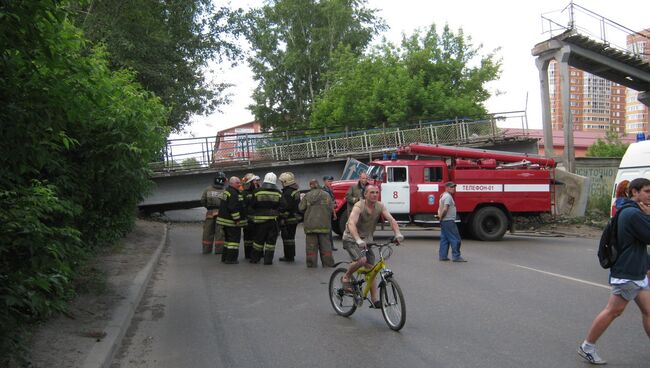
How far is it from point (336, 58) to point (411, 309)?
36.8 meters

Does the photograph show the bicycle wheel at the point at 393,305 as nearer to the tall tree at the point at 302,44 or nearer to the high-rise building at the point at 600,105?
the tall tree at the point at 302,44

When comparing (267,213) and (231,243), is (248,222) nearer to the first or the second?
(231,243)

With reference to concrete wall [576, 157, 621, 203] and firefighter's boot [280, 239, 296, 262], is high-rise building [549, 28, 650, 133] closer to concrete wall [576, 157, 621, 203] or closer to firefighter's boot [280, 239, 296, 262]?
concrete wall [576, 157, 621, 203]

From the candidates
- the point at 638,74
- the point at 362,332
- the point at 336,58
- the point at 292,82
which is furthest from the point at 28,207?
the point at 292,82

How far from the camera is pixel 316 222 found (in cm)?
1123

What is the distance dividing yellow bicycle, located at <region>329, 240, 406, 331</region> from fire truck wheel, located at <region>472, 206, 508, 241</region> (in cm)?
1049

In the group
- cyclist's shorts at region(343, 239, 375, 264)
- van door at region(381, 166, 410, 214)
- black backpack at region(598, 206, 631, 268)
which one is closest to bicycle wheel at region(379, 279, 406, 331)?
cyclist's shorts at region(343, 239, 375, 264)

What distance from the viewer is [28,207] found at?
455 cm

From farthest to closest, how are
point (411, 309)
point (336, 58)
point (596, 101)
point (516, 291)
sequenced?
point (596, 101) → point (336, 58) → point (516, 291) → point (411, 309)

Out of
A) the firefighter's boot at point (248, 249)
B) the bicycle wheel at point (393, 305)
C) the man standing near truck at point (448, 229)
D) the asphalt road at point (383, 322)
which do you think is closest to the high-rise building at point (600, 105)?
the man standing near truck at point (448, 229)

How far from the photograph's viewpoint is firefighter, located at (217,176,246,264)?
1205 cm

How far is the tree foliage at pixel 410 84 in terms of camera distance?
1363 inches

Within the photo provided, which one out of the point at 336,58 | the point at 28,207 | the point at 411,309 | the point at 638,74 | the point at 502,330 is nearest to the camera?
the point at 28,207

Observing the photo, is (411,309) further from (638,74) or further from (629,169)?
(638,74)
